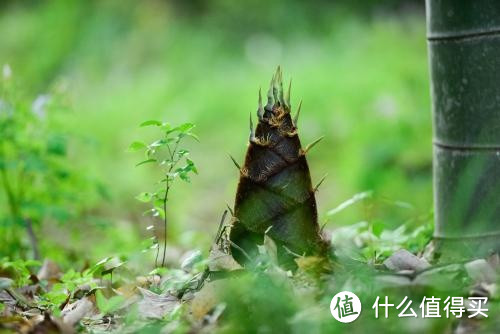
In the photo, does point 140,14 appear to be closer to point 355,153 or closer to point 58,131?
point 355,153

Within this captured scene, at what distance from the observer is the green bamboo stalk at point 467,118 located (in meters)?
2.15

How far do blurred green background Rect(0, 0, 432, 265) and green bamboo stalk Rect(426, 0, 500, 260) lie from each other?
1.40m

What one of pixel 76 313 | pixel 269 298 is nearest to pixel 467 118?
pixel 269 298

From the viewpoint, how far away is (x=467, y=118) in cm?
219

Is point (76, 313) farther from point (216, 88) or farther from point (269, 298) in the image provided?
point (216, 88)

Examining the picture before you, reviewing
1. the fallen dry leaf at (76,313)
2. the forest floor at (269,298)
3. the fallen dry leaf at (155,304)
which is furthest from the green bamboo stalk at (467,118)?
the fallen dry leaf at (76,313)

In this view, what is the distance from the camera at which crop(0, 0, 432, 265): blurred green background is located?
17.4 feet

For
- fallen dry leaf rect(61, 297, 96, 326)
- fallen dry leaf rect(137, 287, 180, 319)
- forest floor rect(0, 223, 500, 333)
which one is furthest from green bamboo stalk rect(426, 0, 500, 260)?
fallen dry leaf rect(61, 297, 96, 326)

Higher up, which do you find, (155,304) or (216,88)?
(155,304)

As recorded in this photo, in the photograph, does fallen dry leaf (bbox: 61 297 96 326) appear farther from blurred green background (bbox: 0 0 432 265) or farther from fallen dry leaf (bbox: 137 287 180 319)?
blurred green background (bbox: 0 0 432 265)

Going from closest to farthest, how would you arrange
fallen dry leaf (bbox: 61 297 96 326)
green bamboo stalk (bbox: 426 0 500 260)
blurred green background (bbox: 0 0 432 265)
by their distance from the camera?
1. fallen dry leaf (bbox: 61 297 96 326)
2. green bamboo stalk (bbox: 426 0 500 260)
3. blurred green background (bbox: 0 0 432 265)

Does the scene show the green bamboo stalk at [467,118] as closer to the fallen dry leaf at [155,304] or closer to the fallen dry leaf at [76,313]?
the fallen dry leaf at [155,304]

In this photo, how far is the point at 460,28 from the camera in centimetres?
217

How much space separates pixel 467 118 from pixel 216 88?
637cm
